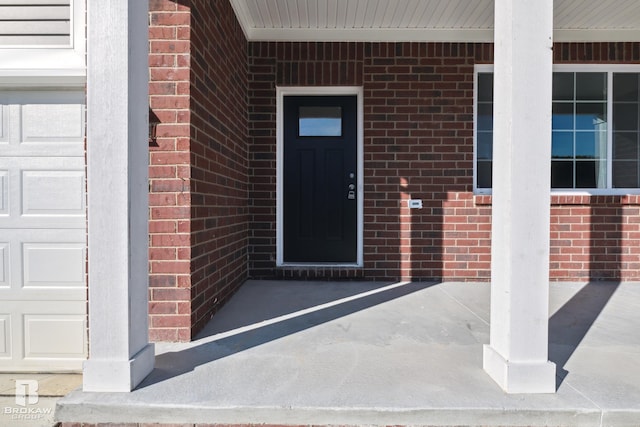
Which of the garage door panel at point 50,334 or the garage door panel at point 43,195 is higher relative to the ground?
the garage door panel at point 43,195

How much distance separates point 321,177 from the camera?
4.59 meters

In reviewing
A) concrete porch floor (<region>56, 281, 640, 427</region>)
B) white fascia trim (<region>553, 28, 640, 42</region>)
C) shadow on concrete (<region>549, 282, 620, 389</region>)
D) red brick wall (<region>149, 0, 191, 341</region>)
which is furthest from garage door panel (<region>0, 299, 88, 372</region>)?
white fascia trim (<region>553, 28, 640, 42</region>)

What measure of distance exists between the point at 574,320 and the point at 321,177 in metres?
2.94

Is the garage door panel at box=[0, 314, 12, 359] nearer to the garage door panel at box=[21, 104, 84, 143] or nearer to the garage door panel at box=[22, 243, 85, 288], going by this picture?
the garage door panel at box=[22, 243, 85, 288]

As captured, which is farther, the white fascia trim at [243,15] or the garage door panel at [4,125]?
the white fascia trim at [243,15]

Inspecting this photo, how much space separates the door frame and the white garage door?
213cm

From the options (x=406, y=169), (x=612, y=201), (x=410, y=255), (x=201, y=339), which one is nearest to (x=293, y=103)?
(x=406, y=169)

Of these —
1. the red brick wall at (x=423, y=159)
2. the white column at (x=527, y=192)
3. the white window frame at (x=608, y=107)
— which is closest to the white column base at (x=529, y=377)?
the white column at (x=527, y=192)

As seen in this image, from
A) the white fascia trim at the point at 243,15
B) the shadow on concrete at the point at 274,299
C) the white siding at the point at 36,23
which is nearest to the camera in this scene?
the white siding at the point at 36,23

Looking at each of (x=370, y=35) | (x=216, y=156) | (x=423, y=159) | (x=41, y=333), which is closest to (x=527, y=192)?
(x=216, y=156)

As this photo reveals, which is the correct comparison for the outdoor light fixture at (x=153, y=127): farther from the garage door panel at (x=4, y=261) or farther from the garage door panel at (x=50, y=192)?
the garage door panel at (x=4, y=261)

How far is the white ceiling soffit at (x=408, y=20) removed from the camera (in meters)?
3.89

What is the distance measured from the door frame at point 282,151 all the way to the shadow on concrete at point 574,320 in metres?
2.14

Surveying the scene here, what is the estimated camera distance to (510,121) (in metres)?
1.95
